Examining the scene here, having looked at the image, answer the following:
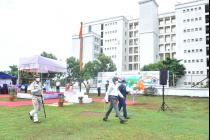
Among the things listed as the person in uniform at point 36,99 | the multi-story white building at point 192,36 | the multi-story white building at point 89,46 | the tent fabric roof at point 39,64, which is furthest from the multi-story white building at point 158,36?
the person in uniform at point 36,99

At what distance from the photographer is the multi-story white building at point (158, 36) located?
7294 cm

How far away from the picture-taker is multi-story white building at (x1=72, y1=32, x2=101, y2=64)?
97438 mm

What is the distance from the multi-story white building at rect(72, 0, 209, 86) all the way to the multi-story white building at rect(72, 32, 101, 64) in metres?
2.76

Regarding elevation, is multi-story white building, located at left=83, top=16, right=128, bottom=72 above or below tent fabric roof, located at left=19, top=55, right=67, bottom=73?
above

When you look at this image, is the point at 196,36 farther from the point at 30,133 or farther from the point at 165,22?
the point at 30,133

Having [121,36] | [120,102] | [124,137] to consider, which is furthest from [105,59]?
[124,137]

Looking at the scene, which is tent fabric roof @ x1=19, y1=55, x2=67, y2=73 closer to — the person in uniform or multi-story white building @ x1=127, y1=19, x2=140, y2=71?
the person in uniform

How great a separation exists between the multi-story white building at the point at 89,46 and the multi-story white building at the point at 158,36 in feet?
9.07

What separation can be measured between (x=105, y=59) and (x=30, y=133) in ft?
185

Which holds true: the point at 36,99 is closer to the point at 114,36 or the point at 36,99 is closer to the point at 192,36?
the point at 192,36

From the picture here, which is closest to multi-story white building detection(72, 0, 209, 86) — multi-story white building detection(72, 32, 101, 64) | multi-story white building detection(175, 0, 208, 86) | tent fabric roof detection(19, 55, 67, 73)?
multi-story white building detection(175, 0, 208, 86)

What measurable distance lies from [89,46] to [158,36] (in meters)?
27.2

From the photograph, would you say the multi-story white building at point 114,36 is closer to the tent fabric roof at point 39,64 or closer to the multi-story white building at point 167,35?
the multi-story white building at point 167,35

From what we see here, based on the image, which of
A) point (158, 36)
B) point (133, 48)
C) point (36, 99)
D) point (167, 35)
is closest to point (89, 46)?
point (133, 48)
